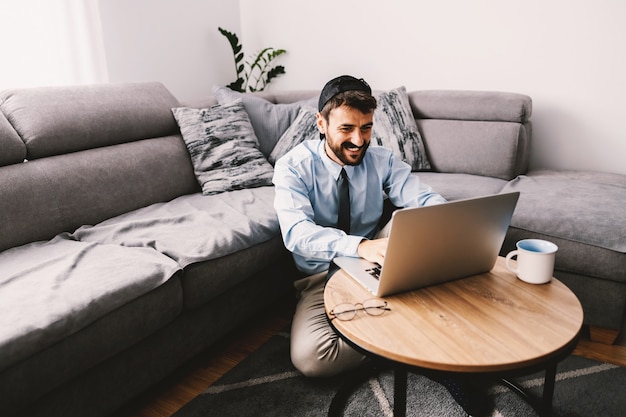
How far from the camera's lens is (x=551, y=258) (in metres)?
1.19

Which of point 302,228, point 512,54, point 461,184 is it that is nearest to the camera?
point 302,228

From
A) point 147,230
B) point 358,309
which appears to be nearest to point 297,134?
point 147,230

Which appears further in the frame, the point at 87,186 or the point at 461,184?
the point at 461,184

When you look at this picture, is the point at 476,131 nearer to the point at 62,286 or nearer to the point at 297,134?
the point at 297,134

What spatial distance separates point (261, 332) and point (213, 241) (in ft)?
1.64

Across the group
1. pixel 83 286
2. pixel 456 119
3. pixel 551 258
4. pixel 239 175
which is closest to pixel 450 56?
pixel 456 119

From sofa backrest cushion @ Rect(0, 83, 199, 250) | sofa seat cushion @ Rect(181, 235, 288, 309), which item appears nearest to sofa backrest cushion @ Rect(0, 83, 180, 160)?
sofa backrest cushion @ Rect(0, 83, 199, 250)

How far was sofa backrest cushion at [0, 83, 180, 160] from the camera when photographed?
1843 mm

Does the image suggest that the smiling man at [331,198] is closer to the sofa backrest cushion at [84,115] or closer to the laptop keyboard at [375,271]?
the laptop keyboard at [375,271]

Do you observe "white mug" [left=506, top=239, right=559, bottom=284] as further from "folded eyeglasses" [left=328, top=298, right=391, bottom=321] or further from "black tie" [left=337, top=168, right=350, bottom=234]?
"black tie" [left=337, top=168, right=350, bottom=234]

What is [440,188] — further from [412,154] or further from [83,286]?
[83,286]

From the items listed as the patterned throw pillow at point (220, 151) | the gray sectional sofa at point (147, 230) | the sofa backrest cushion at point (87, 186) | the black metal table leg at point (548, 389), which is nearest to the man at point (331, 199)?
the gray sectional sofa at point (147, 230)

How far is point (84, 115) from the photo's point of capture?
Result: 198 cm

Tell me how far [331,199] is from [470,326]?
757mm
